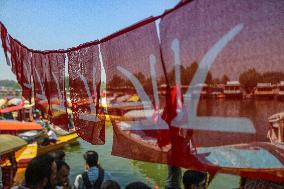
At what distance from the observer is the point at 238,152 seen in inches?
83.9

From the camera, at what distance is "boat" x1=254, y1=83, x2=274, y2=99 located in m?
1.82

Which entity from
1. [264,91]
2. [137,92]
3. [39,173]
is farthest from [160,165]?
[264,91]

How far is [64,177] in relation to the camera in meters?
5.03

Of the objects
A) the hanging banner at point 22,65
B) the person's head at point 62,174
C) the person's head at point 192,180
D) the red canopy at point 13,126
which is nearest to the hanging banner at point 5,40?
the hanging banner at point 22,65

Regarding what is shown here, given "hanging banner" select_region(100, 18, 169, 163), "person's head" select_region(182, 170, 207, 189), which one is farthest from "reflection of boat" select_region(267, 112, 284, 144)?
"person's head" select_region(182, 170, 207, 189)

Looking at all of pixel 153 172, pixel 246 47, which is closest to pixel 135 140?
pixel 246 47

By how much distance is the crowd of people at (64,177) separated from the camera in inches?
124

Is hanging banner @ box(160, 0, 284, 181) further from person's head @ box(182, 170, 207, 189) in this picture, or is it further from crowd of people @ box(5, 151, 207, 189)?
person's head @ box(182, 170, 207, 189)

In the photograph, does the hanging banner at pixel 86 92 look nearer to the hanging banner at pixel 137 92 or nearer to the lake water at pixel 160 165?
the hanging banner at pixel 137 92

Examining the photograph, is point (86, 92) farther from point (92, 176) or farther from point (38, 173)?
point (92, 176)

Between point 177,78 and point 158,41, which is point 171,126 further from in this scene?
point 158,41

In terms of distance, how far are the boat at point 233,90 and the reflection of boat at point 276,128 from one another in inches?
8.8

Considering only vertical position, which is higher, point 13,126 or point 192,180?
point 192,180

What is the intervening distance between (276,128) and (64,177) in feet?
12.6
